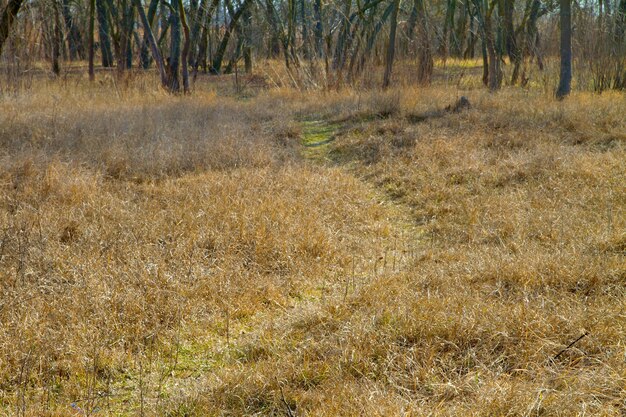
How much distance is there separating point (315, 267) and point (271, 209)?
3.16 feet

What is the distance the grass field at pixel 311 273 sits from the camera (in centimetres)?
263

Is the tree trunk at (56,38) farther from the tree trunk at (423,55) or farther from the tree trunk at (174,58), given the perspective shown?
the tree trunk at (423,55)

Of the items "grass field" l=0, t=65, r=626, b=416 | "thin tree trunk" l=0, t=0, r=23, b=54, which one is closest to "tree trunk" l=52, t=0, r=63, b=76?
"thin tree trunk" l=0, t=0, r=23, b=54

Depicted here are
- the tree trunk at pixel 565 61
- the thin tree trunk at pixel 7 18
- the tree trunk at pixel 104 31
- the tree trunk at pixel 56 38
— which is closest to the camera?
the thin tree trunk at pixel 7 18

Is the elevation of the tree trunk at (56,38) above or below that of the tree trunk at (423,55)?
above

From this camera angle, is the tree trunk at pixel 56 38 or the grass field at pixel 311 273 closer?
the grass field at pixel 311 273

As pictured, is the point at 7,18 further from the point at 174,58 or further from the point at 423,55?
the point at 423,55

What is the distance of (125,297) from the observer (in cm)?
342

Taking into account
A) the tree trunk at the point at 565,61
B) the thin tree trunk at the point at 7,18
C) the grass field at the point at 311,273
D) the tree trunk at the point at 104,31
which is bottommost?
the grass field at the point at 311,273

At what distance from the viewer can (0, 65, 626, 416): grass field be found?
2627 mm

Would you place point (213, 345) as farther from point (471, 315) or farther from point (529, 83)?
point (529, 83)

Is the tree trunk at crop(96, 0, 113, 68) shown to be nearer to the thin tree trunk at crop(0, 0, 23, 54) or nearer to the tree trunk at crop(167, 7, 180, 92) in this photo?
the tree trunk at crop(167, 7, 180, 92)

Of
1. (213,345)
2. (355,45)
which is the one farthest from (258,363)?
(355,45)

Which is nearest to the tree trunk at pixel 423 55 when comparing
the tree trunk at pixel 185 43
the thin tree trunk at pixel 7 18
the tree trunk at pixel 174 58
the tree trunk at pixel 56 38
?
the tree trunk at pixel 185 43
